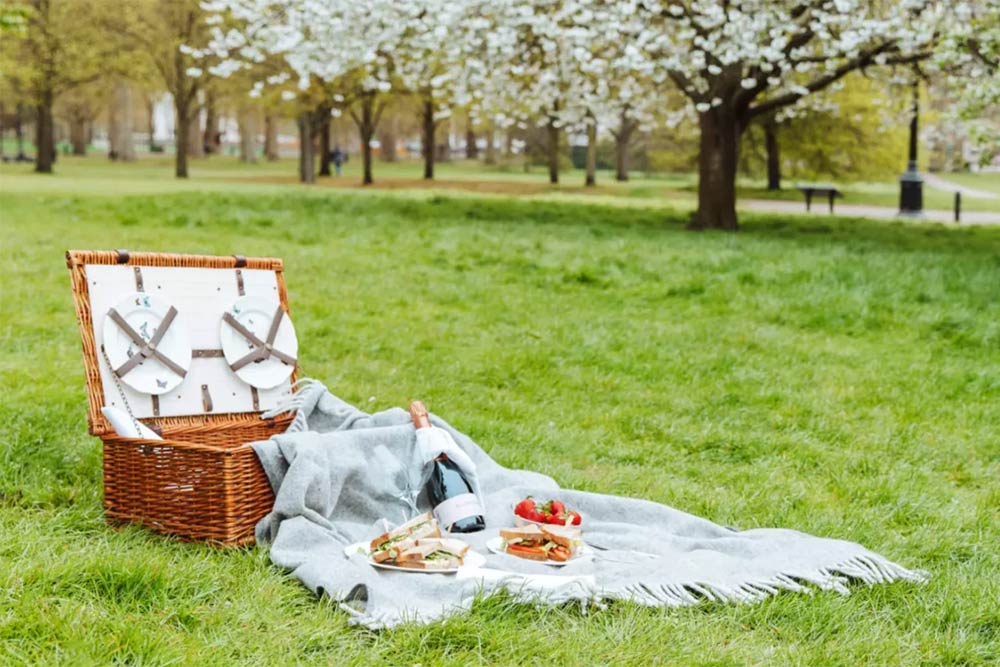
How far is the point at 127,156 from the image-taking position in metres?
45.0

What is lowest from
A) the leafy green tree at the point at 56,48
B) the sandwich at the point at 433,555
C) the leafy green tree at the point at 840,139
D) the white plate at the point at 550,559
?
the white plate at the point at 550,559

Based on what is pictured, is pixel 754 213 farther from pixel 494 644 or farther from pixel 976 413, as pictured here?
pixel 494 644

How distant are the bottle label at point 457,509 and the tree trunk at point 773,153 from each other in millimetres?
25313

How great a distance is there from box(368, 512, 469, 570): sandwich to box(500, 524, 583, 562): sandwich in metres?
0.19

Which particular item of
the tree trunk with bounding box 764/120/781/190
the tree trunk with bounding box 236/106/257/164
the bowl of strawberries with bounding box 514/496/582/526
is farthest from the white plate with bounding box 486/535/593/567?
the tree trunk with bounding box 236/106/257/164

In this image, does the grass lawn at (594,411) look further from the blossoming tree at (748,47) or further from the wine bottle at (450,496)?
the blossoming tree at (748,47)

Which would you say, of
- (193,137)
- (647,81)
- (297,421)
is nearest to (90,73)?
(193,137)

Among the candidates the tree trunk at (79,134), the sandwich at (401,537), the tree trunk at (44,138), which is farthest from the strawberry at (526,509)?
the tree trunk at (79,134)

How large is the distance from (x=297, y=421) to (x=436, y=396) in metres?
1.91

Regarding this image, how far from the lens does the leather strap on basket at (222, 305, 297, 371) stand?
4.56 metres

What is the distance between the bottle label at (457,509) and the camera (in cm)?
402

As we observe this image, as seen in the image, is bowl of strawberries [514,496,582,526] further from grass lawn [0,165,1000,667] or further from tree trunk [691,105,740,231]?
tree trunk [691,105,740,231]

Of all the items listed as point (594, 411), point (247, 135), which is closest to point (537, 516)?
point (594, 411)

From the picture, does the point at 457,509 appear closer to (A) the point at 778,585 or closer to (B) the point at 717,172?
(A) the point at 778,585
